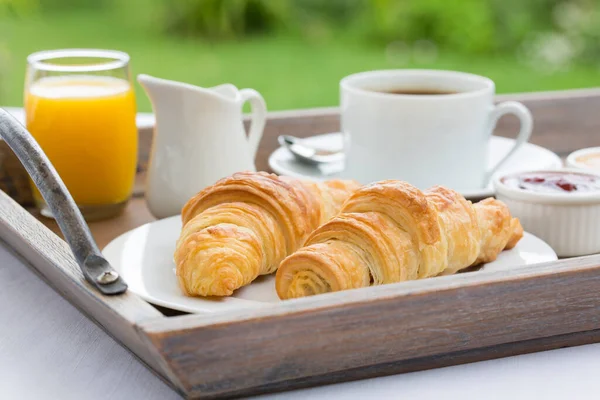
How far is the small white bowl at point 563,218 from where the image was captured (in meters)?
1.12

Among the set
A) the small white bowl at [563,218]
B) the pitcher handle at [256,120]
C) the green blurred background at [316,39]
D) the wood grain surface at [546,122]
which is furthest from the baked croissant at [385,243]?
the green blurred background at [316,39]

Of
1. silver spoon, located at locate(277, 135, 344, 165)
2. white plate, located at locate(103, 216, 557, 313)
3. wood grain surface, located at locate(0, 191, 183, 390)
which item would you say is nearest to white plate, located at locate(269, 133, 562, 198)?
silver spoon, located at locate(277, 135, 344, 165)

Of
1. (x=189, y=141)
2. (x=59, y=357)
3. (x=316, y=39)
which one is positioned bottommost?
(x=316, y=39)

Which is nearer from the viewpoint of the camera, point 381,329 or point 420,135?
point 381,329

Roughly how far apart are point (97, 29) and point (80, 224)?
16.2 feet

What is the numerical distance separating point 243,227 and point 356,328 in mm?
254

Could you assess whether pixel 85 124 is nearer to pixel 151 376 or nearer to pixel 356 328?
pixel 151 376

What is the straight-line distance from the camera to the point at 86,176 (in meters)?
1.29

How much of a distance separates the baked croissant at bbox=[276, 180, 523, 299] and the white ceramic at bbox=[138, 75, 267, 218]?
0.32 metres

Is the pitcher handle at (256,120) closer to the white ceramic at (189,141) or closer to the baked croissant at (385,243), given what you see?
the white ceramic at (189,141)

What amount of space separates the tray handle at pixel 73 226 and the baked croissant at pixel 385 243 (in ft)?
0.56

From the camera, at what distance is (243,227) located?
99 cm

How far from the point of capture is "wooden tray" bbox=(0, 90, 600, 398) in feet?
2.42

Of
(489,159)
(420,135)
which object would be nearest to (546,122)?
(489,159)
